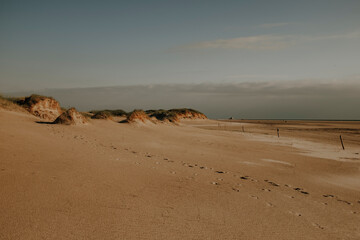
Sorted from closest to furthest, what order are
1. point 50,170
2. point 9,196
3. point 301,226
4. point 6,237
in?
point 6,237, point 9,196, point 301,226, point 50,170

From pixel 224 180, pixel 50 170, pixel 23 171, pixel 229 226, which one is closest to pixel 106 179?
pixel 50 170

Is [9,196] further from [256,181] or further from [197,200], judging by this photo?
[256,181]

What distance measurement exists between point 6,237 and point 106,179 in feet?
6.98

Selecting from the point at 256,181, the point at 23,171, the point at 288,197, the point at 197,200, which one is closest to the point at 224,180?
the point at 256,181

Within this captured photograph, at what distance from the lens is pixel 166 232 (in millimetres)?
2713

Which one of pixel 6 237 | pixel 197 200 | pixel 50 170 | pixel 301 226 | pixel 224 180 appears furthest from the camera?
pixel 224 180

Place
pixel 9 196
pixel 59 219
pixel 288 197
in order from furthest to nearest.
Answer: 1. pixel 288 197
2. pixel 9 196
3. pixel 59 219

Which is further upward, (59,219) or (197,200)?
(59,219)

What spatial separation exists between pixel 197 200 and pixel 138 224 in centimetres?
142

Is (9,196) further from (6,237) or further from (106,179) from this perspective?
(106,179)

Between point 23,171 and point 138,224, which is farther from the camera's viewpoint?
point 23,171

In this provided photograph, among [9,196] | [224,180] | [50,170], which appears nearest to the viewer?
[9,196]

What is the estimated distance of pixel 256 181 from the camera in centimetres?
590

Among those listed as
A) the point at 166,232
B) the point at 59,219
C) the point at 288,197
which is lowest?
the point at 288,197
